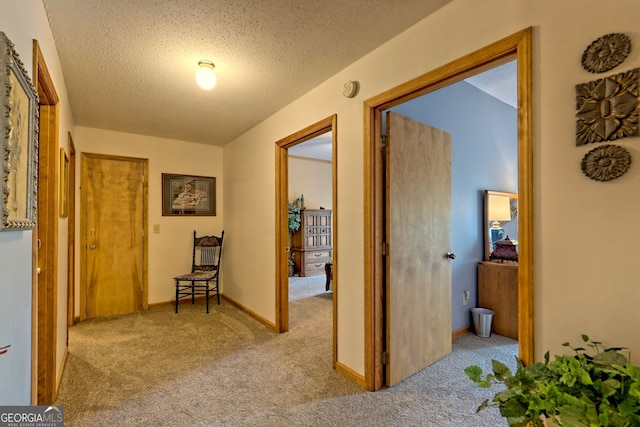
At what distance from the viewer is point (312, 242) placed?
20.9 ft

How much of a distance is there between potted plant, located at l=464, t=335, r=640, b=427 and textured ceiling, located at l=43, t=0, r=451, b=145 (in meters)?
1.74

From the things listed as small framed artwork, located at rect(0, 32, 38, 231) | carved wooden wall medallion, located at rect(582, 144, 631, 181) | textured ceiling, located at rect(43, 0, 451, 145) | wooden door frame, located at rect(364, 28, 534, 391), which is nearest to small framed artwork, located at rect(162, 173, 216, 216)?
textured ceiling, located at rect(43, 0, 451, 145)

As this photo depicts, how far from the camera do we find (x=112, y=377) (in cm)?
228

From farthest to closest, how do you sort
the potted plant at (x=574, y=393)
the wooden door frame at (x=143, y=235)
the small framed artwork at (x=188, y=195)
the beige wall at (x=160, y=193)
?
the small framed artwork at (x=188, y=195) → the beige wall at (x=160, y=193) → the wooden door frame at (x=143, y=235) → the potted plant at (x=574, y=393)

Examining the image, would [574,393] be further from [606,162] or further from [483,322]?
[483,322]

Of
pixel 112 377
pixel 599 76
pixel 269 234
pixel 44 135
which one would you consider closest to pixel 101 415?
pixel 112 377

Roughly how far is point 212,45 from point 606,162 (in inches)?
85.7

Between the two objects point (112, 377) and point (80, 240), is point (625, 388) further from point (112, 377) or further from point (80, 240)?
point (80, 240)

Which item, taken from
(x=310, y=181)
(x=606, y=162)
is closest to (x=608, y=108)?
(x=606, y=162)

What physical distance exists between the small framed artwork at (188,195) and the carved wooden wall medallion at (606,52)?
14.3 ft

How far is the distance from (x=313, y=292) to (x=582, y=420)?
438 centimetres

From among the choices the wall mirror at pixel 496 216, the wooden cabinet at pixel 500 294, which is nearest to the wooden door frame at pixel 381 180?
Answer: the wooden cabinet at pixel 500 294

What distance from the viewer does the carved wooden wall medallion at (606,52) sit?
3.47ft

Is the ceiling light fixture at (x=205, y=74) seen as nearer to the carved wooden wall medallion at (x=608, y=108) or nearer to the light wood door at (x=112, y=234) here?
the carved wooden wall medallion at (x=608, y=108)
